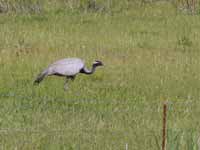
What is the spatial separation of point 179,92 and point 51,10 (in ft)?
24.8

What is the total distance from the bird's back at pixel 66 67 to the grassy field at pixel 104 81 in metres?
0.20

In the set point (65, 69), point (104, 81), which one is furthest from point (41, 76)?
point (104, 81)

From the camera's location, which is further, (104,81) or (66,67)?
(104,81)

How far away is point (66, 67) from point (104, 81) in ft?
2.35

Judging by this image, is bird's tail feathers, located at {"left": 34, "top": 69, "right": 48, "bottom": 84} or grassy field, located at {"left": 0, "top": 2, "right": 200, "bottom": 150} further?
bird's tail feathers, located at {"left": 34, "top": 69, "right": 48, "bottom": 84}

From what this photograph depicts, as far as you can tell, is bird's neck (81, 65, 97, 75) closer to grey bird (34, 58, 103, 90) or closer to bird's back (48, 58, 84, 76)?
grey bird (34, 58, 103, 90)

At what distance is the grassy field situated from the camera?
808cm

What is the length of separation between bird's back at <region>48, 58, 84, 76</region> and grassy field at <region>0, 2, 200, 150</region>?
0.64 feet

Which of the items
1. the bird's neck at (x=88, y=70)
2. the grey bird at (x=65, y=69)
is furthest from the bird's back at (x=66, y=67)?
the bird's neck at (x=88, y=70)

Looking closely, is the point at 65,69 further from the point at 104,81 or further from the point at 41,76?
the point at 104,81

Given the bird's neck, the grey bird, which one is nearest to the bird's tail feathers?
the grey bird

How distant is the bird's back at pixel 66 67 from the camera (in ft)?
37.7

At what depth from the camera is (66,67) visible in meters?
11.6

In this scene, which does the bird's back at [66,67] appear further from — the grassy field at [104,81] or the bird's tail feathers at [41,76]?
the grassy field at [104,81]
